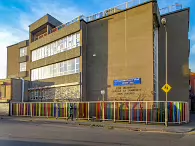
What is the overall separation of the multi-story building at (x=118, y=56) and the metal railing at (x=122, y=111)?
310 centimetres

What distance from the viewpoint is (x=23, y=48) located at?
1849 inches

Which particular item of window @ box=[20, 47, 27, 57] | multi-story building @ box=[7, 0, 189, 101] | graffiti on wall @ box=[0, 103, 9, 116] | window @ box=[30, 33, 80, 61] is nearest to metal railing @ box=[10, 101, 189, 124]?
multi-story building @ box=[7, 0, 189, 101]

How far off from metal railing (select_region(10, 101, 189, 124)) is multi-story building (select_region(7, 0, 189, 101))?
Result: 3.10m

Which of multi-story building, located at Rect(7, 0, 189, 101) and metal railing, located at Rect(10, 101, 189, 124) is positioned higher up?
multi-story building, located at Rect(7, 0, 189, 101)

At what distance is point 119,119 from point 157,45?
10280 mm

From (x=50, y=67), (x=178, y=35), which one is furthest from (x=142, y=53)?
(x=50, y=67)

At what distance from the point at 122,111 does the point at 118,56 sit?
722cm

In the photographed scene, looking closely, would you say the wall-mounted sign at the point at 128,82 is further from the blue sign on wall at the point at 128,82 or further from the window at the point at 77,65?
the window at the point at 77,65

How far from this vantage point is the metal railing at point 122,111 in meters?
19.5

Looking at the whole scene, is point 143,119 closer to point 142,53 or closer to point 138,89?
point 138,89

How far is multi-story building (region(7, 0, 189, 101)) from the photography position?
24422 mm

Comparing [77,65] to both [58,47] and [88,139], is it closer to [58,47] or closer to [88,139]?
[58,47]

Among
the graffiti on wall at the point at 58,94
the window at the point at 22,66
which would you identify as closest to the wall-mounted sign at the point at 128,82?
the graffiti on wall at the point at 58,94

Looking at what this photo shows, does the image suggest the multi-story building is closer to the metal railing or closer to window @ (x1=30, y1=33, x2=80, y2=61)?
window @ (x1=30, y1=33, x2=80, y2=61)
